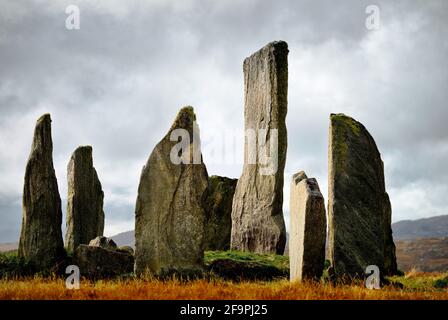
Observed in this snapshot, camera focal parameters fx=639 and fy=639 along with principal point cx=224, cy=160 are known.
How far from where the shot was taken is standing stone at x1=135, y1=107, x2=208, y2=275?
48.7 ft

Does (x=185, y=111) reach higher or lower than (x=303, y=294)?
higher

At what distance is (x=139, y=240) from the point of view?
1487 centimetres

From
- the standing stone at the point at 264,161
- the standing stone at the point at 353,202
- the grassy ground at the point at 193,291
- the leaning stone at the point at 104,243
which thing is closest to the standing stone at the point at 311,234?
the grassy ground at the point at 193,291

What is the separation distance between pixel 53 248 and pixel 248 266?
5.34 meters

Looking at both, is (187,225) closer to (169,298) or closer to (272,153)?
(169,298)

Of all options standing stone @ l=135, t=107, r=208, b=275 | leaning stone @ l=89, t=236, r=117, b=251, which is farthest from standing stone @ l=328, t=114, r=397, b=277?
leaning stone @ l=89, t=236, r=117, b=251

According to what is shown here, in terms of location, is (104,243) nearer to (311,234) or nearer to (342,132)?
(311,234)

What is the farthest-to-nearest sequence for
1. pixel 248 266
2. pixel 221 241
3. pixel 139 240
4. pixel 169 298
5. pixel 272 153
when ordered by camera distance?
pixel 221 241
pixel 272 153
pixel 248 266
pixel 139 240
pixel 169 298

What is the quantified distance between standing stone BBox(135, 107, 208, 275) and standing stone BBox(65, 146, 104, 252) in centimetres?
784

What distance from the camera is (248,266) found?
648 inches
